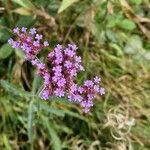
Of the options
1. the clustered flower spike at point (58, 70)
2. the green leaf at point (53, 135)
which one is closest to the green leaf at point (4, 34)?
the green leaf at point (53, 135)

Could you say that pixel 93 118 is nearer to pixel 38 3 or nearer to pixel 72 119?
pixel 72 119

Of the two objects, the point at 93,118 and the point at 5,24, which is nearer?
the point at 5,24

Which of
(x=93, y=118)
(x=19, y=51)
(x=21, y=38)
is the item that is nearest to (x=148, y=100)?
(x=93, y=118)

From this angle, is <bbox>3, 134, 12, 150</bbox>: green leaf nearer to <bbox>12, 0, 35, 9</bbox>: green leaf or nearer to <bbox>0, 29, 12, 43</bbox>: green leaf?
<bbox>0, 29, 12, 43</bbox>: green leaf

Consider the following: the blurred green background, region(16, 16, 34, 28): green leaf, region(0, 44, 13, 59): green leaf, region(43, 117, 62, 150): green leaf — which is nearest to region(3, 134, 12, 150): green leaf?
the blurred green background

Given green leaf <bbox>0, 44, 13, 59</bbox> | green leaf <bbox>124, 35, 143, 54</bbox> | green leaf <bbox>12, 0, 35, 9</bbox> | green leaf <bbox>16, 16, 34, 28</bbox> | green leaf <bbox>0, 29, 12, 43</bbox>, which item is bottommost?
green leaf <bbox>124, 35, 143, 54</bbox>

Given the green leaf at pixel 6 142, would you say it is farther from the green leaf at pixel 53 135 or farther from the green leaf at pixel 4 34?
the green leaf at pixel 4 34

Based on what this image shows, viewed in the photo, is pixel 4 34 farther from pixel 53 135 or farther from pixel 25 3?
pixel 53 135
